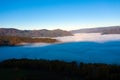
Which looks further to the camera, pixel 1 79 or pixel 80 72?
pixel 80 72

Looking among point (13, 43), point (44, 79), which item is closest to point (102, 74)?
point (44, 79)

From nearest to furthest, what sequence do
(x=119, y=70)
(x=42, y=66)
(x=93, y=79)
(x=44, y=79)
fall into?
(x=44, y=79)
(x=93, y=79)
(x=119, y=70)
(x=42, y=66)

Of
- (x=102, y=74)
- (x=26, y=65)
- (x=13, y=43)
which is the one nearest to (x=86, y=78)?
(x=102, y=74)

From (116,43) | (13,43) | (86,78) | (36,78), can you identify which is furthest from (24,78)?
(13,43)

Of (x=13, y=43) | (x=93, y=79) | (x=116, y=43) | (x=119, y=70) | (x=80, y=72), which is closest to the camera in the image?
(x=93, y=79)

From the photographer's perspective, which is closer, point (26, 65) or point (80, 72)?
point (80, 72)

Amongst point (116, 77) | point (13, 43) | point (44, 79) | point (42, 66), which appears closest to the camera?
point (44, 79)

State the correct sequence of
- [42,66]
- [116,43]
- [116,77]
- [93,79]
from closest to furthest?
[93,79]
[116,77]
[42,66]
[116,43]

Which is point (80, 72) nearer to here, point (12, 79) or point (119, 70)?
point (119, 70)

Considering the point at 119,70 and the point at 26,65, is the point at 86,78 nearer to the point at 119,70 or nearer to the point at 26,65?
the point at 119,70
